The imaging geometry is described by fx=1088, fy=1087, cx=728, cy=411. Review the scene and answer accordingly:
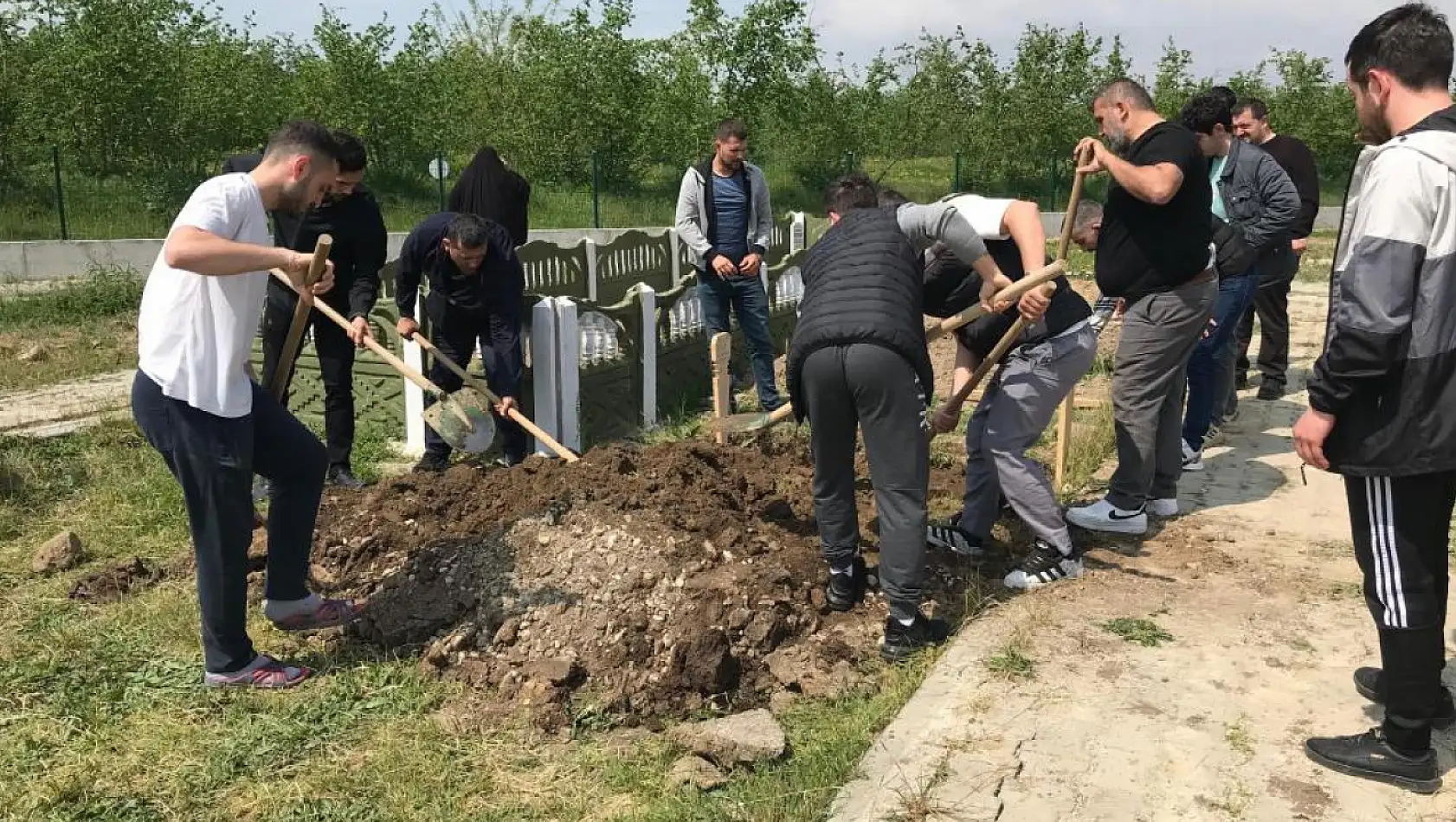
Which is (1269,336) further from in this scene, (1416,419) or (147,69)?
(147,69)

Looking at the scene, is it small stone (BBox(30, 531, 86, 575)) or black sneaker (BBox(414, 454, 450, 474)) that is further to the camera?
black sneaker (BBox(414, 454, 450, 474))

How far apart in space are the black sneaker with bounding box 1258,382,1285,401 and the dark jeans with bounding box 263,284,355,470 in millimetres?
5848

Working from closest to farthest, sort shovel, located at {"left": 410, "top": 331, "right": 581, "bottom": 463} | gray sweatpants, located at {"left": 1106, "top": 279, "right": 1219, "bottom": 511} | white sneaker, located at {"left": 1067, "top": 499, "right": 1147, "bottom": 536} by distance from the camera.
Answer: gray sweatpants, located at {"left": 1106, "top": 279, "right": 1219, "bottom": 511}
white sneaker, located at {"left": 1067, "top": 499, "right": 1147, "bottom": 536}
shovel, located at {"left": 410, "top": 331, "right": 581, "bottom": 463}

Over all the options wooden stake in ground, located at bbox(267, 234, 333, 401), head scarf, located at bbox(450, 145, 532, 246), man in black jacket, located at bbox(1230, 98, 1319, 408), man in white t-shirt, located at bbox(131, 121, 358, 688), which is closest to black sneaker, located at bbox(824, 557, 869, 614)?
man in white t-shirt, located at bbox(131, 121, 358, 688)

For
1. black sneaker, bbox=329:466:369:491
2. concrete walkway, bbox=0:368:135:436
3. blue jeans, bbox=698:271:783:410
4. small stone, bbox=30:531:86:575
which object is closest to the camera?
small stone, bbox=30:531:86:575

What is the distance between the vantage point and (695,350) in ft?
25.3

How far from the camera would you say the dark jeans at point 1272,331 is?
7.12 m

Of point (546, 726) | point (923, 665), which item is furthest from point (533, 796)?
point (923, 665)

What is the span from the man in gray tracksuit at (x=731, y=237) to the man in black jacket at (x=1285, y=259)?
289 centimetres

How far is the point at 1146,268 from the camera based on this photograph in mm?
4480

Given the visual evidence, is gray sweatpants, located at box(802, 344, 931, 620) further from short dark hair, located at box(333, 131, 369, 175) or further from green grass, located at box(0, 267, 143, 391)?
green grass, located at box(0, 267, 143, 391)

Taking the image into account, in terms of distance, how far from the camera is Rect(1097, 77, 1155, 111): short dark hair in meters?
4.33

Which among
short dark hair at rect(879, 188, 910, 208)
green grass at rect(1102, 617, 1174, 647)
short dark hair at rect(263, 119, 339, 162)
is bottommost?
green grass at rect(1102, 617, 1174, 647)

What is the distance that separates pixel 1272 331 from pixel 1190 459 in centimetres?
214
